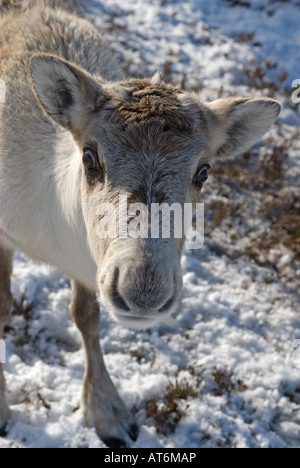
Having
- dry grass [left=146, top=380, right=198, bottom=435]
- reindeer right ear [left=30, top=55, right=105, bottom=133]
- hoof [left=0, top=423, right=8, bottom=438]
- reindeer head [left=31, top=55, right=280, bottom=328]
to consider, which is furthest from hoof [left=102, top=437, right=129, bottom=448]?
reindeer right ear [left=30, top=55, right=105, bottom=133]

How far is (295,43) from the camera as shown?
1061cm

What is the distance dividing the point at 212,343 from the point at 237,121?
108 inches

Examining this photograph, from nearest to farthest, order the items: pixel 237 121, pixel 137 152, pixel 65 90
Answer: pixel 137 152
pixel 65 90
pixel 237 121

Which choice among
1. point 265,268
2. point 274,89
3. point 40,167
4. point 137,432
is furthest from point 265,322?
point 274,89

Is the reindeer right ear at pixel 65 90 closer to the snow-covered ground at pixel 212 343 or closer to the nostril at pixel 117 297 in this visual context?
the nostril at pixel 117 297

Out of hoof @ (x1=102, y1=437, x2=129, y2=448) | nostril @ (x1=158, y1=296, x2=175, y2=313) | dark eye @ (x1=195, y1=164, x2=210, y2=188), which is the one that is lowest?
hoof @ (x1=102, y1=437, x2=129, y2=448)

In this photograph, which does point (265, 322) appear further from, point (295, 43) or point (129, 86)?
point (295, 43)

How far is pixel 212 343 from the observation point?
5.30 metres

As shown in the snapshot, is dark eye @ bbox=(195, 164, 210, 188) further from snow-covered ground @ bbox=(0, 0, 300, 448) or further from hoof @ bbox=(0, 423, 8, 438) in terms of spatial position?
hoof @ bbox=(0, 423, 8, 438)

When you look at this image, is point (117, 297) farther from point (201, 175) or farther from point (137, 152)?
point (201, 175)

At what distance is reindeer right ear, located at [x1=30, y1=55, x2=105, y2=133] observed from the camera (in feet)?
10.1

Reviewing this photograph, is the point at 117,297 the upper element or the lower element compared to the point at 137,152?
lower

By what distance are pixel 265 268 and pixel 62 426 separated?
349 cm

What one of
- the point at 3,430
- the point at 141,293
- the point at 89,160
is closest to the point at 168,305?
the point at 141,293
